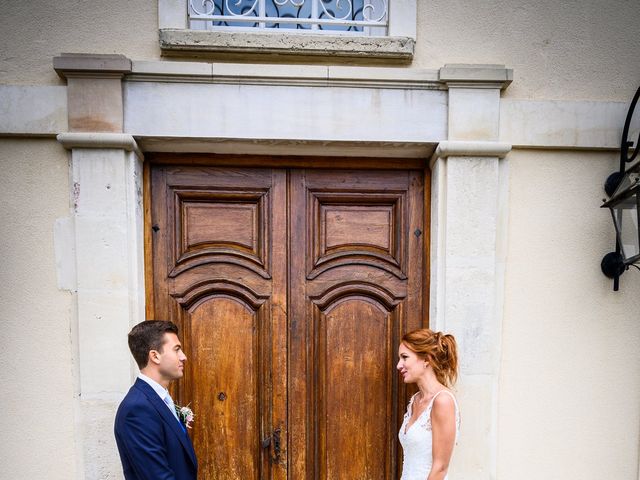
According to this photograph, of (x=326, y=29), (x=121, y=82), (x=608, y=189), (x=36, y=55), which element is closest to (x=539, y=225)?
(x=608, y=189)

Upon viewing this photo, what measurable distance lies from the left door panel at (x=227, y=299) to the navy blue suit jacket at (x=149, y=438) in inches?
22.5

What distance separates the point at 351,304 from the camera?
2.61m

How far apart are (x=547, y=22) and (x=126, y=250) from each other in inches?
108

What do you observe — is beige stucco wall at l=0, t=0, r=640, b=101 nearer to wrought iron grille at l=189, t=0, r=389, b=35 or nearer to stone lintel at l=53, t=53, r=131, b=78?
stone lintel at l=53, t=53, r=131, b=78

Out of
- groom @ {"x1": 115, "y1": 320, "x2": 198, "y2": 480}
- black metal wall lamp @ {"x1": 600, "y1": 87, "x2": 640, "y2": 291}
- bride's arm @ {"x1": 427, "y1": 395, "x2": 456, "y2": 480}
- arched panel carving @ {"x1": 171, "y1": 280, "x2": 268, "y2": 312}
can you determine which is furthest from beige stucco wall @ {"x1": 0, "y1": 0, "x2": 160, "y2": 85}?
black metal wall lamp @ {"x1": 600, "y1": 87, "x2": 640, "y2": 291}

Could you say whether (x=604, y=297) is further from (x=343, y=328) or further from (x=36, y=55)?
(x=36, y=55)

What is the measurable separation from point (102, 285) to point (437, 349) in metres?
1.85

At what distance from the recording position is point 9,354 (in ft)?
7.73

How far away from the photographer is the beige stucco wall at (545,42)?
95.4 inches

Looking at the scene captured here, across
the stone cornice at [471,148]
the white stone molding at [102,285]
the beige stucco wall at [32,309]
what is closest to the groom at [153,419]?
the white stone molding at [102,285]

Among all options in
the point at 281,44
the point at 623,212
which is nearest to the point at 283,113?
the point at 281,44

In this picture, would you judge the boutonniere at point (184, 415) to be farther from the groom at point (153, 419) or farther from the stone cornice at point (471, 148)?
the stone cornice at point (471, 148)

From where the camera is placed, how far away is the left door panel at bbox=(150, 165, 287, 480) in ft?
8.38

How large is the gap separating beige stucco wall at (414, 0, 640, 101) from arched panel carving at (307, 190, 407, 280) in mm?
869
